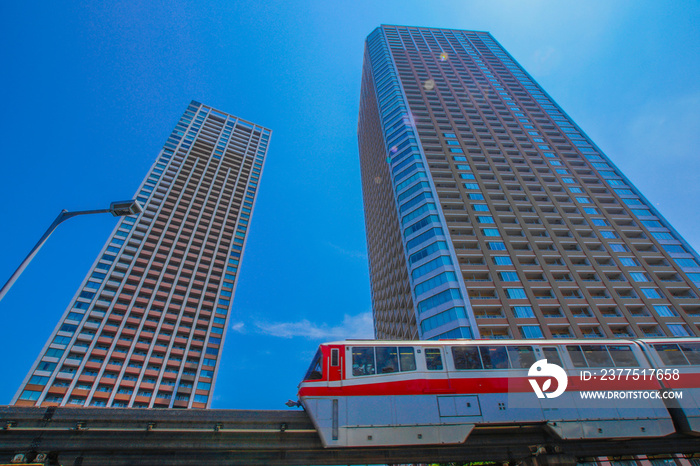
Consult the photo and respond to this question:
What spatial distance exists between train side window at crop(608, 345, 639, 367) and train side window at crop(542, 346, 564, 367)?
2.40 meters

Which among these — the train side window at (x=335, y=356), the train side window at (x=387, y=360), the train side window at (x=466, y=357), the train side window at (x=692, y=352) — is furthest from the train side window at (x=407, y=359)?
the train side window at (x=692, y=352)

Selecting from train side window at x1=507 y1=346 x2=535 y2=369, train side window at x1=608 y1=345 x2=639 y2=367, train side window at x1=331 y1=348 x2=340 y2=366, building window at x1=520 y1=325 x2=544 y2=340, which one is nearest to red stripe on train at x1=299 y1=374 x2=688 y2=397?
train side window at x1=507 y1=346 x2=535 y2=369

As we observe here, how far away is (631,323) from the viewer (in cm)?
3741

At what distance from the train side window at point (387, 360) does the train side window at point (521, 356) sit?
15.5 ft

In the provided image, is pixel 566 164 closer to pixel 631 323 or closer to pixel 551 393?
pixel 631 323

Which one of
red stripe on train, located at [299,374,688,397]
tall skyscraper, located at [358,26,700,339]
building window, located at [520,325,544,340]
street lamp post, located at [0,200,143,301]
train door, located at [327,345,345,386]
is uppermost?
tall skyscraper, located at [358,26,700,339]

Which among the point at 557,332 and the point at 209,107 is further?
the point at 209,107

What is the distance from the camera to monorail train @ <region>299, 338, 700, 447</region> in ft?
39.4

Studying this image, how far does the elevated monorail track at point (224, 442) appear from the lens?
11.4m

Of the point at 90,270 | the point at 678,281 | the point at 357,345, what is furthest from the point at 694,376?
the point at 90,270

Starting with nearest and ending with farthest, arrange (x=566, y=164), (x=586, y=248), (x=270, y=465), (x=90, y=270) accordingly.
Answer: (x=270, y=465) → (x=586, y=248) → (x=566, y=164) → (x=90, y=270)

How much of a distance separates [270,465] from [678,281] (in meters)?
52.9

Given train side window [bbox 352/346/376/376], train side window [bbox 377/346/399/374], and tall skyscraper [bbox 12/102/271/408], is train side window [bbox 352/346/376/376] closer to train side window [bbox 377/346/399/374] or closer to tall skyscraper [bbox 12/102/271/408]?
train side window [bbox 377/346/399/374]

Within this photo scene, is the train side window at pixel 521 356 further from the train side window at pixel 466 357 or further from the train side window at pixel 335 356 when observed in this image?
the train side window at pixel 335 356
